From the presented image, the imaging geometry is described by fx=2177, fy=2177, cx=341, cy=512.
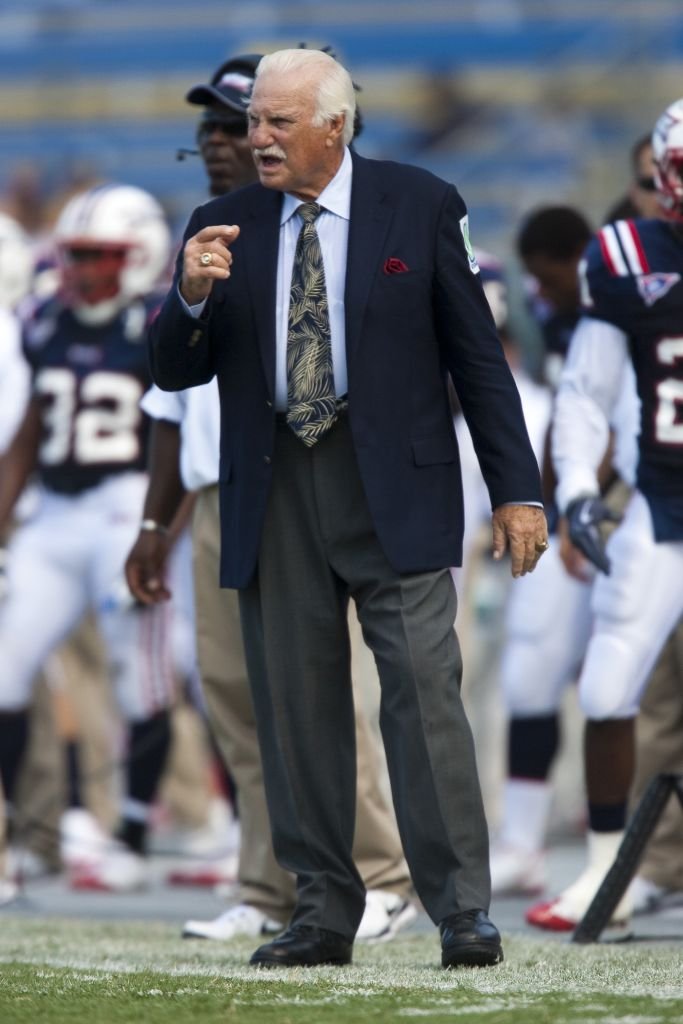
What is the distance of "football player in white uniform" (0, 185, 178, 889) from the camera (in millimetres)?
6289

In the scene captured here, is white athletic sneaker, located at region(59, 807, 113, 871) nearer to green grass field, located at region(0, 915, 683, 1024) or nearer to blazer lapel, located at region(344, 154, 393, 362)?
green grass field, located at region(0, 915, 683, 1024)

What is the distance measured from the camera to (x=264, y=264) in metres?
3.85

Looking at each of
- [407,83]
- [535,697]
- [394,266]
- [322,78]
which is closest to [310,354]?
[394,266]

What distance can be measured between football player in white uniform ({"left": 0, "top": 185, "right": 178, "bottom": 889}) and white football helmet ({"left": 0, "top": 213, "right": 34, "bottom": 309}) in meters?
0.99

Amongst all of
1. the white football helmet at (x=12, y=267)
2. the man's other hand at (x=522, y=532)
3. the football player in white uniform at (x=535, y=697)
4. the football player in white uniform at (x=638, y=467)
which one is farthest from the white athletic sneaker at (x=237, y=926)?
the white football helmet at (x=12, y=267)

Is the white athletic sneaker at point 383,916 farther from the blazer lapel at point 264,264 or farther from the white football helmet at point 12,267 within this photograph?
the white football helmet at point 12,267

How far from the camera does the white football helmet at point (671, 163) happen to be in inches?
181

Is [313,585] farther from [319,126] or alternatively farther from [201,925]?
[201,925]

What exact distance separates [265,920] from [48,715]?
2564 millimetres

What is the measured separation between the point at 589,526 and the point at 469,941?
1.20 m

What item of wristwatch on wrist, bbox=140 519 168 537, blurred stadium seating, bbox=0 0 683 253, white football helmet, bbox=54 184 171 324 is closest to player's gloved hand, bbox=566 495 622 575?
wristwatch on wrist, bbox=140 519 168 537

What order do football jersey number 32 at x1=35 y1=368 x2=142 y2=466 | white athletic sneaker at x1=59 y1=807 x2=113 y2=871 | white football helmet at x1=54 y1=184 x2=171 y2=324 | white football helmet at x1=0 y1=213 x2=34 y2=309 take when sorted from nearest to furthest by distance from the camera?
football jersey number 32 at x1=35 y1=368 x2=142 y2=466 → white football helmet at x1=54 y1=184 x2=171 y2=324 → white athletic sneaker at x1=59 y1=807 x2=113 y2=871 → white football helmet at x1=0 y1=213 x2=34 y2=309

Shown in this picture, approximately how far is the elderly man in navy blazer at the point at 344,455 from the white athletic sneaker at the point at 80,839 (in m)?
2.87

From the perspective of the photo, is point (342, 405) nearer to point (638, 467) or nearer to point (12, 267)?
point (638, 467)
